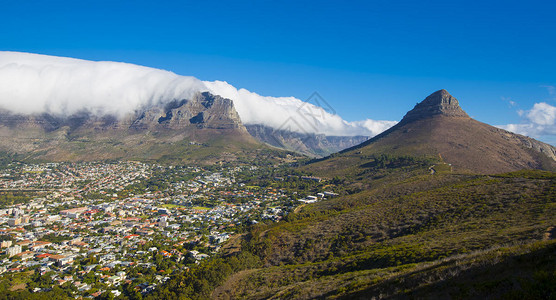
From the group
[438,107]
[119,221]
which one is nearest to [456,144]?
[438,107]

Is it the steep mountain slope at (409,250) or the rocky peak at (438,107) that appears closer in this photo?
the steep mountain slope at (409,250)

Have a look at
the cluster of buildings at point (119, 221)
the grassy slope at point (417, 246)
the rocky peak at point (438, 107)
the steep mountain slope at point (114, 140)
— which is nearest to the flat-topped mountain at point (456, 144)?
the rocky peak at point (438, 107)

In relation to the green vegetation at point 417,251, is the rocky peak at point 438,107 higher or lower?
higher

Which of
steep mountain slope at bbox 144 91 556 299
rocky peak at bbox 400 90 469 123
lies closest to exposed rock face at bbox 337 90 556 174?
rocky peak at bbox 400 90 469 123

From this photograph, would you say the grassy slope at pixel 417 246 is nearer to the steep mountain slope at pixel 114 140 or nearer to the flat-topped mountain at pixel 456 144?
the flat-topped mountain at pixel 456 144

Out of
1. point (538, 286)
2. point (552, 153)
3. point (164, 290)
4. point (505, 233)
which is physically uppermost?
point (552, 153)

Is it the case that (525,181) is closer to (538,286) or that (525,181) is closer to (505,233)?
(505,233)

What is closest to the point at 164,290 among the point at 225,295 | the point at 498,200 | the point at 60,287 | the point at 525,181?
the point at 225,295
